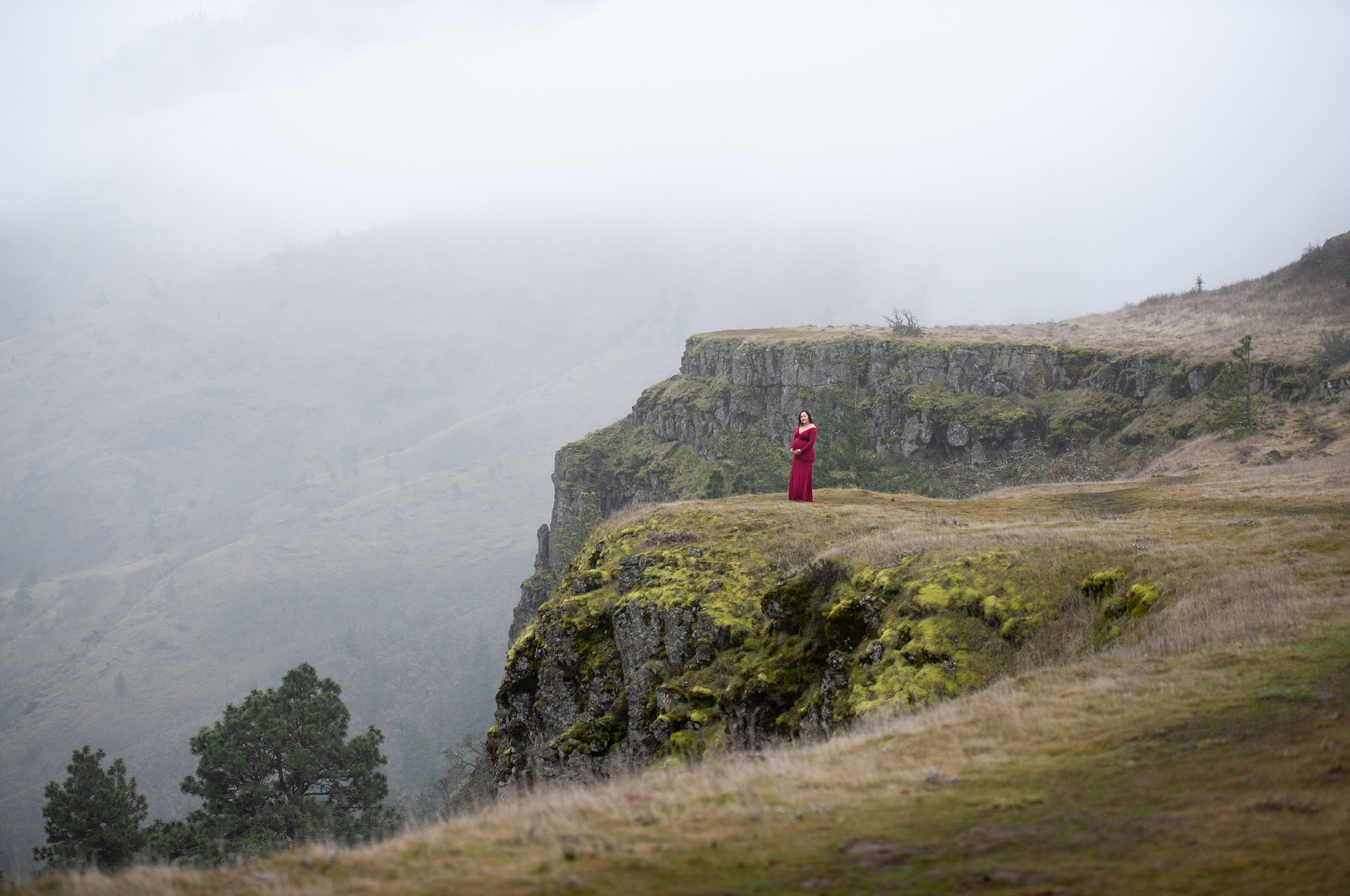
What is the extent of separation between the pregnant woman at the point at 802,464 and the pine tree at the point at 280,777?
28351mm

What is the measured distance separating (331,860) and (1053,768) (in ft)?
27.3

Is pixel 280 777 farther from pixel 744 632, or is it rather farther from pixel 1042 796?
pixel 1042 796

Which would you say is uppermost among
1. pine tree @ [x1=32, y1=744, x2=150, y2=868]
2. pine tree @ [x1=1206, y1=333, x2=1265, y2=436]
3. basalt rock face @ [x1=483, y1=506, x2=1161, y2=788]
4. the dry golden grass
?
the dry golden grass

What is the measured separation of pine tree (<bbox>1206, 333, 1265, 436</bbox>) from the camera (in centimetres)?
4656

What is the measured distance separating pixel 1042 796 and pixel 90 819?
166 feet

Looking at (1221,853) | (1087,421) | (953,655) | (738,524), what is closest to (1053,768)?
(1221,853)

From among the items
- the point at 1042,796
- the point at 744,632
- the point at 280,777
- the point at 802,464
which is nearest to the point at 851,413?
the point at 802,464

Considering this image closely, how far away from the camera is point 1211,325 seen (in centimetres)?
6506

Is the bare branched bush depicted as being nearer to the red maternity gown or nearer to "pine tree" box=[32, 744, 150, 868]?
the red maternity gown

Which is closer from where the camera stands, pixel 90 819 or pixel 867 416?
pixel 90 819

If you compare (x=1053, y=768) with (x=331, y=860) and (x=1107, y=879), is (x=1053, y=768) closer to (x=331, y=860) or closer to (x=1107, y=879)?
(x=1107, y=879)

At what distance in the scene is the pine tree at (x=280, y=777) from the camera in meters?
38.9

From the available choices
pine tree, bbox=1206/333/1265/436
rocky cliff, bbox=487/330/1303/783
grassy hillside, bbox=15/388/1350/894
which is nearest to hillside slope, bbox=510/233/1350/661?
pine tree, bbox=1206/333/1265/436

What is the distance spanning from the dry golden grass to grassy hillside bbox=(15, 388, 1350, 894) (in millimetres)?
48410
